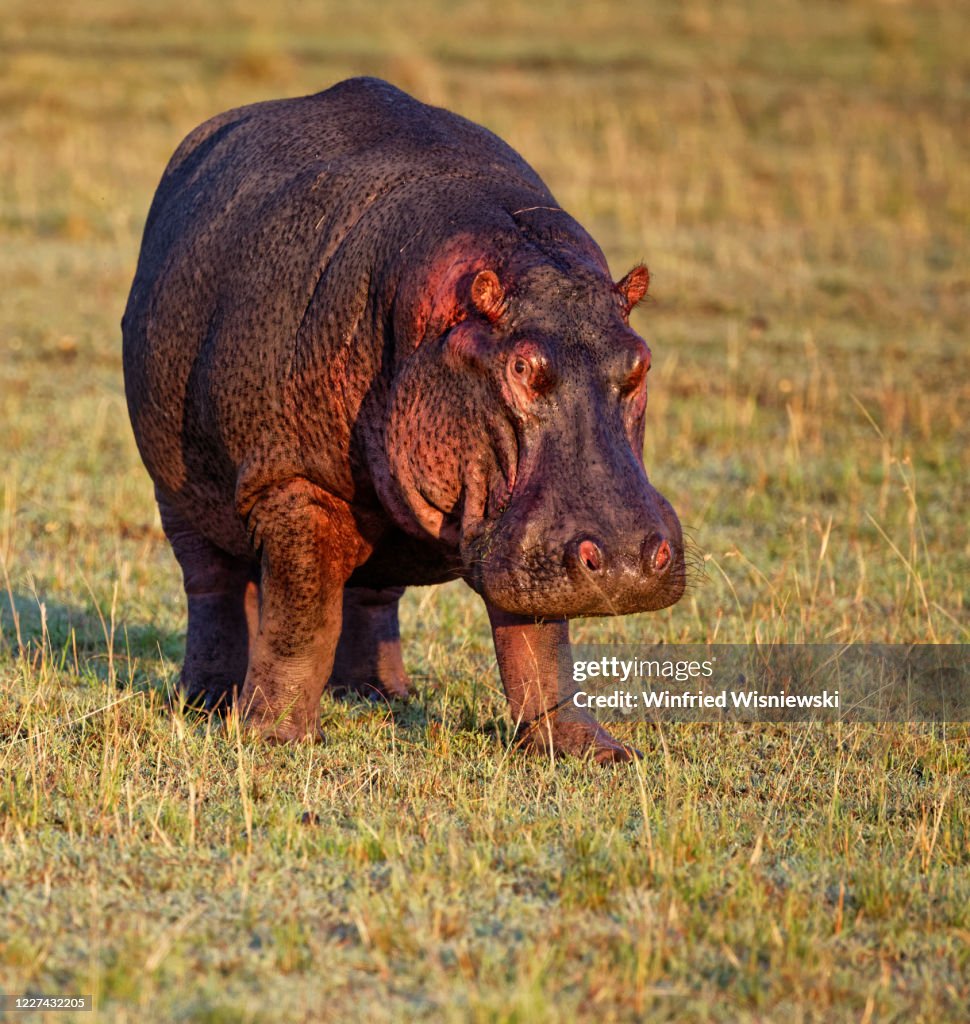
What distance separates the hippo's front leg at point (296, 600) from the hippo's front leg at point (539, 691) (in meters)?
0.47

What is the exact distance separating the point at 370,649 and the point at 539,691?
1.05 metres

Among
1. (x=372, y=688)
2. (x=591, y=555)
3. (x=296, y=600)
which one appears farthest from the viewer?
(x=372, y=688)

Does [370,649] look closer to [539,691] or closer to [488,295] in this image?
[539,691]

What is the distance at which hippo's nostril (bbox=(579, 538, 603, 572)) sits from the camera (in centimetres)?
431

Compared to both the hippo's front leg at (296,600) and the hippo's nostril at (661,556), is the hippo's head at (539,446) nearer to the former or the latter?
the hippo's nostril at (661,556)

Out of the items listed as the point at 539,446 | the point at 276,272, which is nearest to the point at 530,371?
the point at 539,446

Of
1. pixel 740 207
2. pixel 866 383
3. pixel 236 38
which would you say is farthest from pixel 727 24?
pixel 866 383

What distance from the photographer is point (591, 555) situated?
170 inches

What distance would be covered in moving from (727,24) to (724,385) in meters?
23.3

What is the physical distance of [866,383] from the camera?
11906mm

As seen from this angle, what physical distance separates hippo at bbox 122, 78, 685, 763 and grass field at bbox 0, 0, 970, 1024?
14.3 inches

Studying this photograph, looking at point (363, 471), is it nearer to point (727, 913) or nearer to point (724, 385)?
point (727, 913)

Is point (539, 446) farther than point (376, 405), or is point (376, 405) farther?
point (376, 405)

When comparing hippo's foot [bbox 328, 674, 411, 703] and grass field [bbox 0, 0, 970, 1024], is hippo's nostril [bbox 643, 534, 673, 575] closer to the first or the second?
grass field [bbox 0, 0, 970, 1024]
